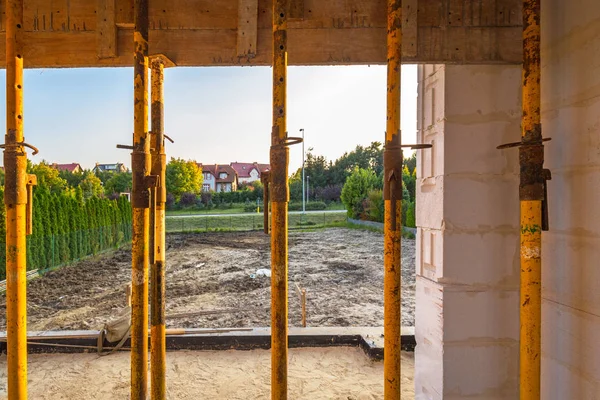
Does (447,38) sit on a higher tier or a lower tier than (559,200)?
higher

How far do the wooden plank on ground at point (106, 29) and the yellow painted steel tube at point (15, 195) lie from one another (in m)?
0.31

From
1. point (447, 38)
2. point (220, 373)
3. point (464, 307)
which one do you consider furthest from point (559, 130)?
point (220, 373)

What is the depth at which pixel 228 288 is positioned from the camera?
10.3 metres

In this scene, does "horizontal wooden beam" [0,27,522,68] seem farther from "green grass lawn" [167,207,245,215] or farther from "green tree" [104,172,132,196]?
"green tree" [104,172,132,196]

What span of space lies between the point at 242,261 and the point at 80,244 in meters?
6.27

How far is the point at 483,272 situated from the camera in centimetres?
209

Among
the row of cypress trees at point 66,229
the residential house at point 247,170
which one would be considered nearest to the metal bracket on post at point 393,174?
the row of cypress trees at point 66,229

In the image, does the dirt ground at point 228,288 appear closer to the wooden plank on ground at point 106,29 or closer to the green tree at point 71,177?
the wooden plank on ground at point 106,29

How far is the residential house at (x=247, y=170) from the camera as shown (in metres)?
72.2

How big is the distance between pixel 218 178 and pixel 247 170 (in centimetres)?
839

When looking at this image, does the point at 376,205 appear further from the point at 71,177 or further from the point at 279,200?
the point at 71,177

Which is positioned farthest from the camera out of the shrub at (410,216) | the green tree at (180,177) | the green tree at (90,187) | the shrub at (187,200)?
the shrub at (187,200)

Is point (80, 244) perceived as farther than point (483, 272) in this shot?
Yes

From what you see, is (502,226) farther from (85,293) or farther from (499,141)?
(85,293)
